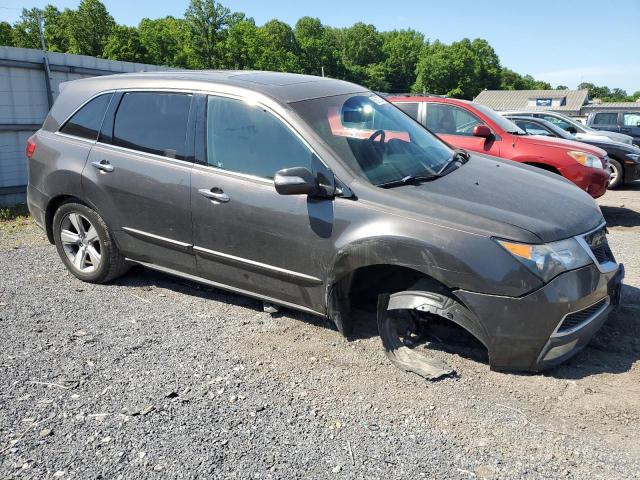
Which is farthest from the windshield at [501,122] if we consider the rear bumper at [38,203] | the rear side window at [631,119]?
the rear side window at [631,119]

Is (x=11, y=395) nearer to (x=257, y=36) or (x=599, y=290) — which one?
(x=599, y=290)

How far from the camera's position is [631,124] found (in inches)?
696

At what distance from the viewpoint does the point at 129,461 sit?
269 centimetres

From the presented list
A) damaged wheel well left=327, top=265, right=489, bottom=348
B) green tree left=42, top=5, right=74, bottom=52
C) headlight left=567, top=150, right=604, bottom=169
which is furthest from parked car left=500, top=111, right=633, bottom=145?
green tree left=42, top=5, right=74, bottom=52

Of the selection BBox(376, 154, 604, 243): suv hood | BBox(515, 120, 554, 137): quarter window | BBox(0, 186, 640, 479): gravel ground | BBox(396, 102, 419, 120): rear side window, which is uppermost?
BBox(396, 102, 419, 120): rear side window

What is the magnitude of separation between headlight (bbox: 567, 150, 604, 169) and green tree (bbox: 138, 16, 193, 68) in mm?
80340

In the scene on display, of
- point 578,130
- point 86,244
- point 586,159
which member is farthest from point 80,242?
point 578,130

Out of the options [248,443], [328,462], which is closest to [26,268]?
[248,443]

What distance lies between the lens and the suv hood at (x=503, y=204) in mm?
3164

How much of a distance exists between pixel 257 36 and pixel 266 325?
9008cm

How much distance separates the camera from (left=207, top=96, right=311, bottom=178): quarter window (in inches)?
147

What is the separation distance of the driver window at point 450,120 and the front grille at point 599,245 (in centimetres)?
494

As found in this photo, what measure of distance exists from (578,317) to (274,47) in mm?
97408

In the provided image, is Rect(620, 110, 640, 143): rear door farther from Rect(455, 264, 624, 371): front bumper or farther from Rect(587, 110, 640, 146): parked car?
Rect(455, 264, 624, 371): front bumper
